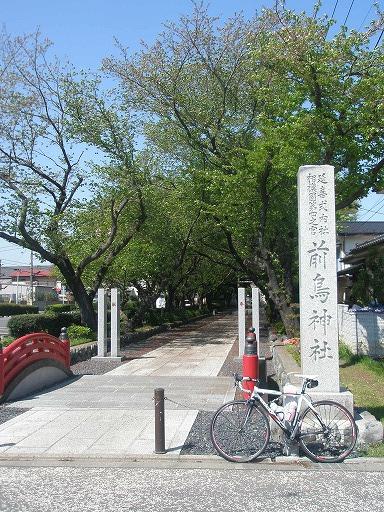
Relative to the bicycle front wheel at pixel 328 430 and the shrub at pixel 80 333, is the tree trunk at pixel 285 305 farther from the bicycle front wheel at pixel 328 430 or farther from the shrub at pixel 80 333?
the bicycle front wheel at pixel 328 430

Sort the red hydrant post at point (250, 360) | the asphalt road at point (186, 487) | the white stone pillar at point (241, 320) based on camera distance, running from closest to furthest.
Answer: the asphalt road at point (186, 487)
the red hydrant post at point (250, 360)
the white stone pillar at point (241, 320)

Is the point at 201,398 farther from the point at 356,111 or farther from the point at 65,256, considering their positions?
the point at 65,256

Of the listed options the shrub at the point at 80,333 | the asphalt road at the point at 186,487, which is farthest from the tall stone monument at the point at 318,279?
the shrub at the point at 80,333

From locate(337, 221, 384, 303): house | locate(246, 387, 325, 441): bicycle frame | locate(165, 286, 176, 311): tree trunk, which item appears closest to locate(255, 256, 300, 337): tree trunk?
locate(337, 221, 384, 303): house

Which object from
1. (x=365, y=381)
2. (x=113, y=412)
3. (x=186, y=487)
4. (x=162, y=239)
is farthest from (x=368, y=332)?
(x=162, y=239)

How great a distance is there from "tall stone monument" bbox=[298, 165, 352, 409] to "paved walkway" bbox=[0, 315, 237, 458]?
214 cm

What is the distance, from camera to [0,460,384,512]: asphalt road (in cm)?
538

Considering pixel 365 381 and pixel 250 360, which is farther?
pixel 365 381

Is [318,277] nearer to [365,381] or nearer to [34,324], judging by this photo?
[365,381]

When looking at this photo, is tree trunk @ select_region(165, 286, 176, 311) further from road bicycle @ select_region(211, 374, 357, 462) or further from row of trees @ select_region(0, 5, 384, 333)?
road bicycle @ select_region(211, 374, 357, 462)

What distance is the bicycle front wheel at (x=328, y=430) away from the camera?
269 inches

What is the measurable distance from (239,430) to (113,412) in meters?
3.35

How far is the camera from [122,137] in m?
22.1

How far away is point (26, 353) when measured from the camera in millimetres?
11203
